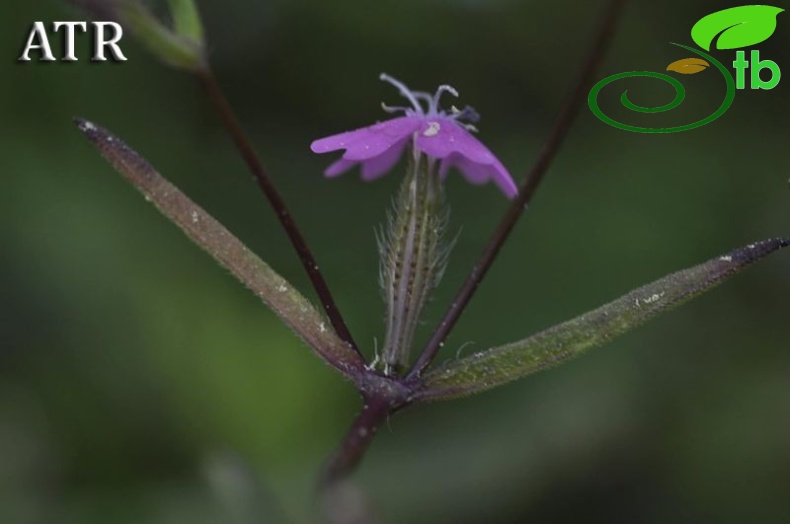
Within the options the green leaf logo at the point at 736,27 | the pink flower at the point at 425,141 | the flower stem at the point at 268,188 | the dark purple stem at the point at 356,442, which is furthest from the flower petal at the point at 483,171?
the green leaf logo at the point at 736,27

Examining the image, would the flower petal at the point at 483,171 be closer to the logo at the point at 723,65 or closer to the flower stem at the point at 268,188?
the flower stem at the point at 268,188

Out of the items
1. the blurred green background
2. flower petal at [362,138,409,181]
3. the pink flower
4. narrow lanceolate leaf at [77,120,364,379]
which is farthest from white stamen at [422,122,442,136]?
the blurred green background

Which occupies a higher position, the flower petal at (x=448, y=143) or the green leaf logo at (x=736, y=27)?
the flower petal at (x=448, y=143)

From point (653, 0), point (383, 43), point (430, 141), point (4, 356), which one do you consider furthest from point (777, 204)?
point (4, 356)

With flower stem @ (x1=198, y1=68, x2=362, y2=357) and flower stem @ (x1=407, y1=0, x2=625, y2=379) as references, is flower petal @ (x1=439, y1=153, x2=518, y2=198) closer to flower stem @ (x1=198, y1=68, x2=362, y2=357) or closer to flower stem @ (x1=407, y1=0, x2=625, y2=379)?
flower stem @ (x1=407, y1=0, x2=625, y2=379)

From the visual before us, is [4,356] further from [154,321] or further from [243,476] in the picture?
[243,476]

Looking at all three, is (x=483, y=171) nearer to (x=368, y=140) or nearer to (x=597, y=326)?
(x=368, y=140)
